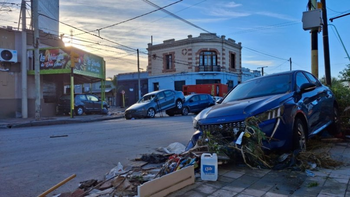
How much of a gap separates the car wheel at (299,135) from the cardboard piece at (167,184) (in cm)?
190

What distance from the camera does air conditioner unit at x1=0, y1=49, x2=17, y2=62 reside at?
58.2 feet

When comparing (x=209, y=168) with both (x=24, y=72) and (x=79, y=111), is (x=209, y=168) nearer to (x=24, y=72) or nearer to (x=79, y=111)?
(x=24, y=72)

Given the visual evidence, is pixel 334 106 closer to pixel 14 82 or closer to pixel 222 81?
pixel 14 82

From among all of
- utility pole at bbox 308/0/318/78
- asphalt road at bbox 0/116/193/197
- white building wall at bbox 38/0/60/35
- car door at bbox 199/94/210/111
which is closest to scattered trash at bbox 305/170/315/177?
asphalt road at bbox 0/116/193/197

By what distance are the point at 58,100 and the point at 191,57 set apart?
2162 centimetres

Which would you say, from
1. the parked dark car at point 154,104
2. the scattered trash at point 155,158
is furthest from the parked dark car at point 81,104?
the scattered trash at point 155,158

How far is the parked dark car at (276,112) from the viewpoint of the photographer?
14.4 ft

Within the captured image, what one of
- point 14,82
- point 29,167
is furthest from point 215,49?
point 29,167

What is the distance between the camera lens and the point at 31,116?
19.5 meters

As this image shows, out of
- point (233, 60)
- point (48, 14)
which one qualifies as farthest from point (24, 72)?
point (233, 60)

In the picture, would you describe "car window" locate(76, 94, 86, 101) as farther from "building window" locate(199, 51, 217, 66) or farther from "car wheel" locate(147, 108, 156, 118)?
"building window" locate(199, 51, 217, 66)

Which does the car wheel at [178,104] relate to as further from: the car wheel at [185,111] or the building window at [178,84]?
the building window at [178,84]

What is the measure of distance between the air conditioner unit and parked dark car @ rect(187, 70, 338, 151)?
16965 mm

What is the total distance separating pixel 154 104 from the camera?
57.5 feet
